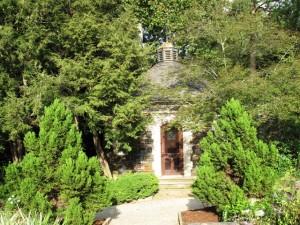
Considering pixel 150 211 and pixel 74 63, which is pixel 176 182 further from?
pixel 74 63

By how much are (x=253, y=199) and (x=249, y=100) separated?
3590mm

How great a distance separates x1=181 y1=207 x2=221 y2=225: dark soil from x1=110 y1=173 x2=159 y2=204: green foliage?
2923 mm

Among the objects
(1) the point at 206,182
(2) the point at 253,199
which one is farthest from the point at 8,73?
(2) the point at 253,199

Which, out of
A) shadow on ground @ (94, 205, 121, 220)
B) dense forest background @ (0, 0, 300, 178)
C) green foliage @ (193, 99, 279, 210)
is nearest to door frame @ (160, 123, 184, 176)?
dense forest background @ (0, 0, 300, 178)

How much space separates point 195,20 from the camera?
11.6 metres

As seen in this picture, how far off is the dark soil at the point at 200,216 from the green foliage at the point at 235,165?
0.57 m

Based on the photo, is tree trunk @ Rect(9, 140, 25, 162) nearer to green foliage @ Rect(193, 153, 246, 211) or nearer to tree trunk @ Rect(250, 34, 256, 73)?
green foliage @ Rect(193, 153, 246, 211)

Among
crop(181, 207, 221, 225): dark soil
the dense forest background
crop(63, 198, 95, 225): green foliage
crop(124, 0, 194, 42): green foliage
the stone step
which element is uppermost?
crop(124, 0, 194, 42): green foliage

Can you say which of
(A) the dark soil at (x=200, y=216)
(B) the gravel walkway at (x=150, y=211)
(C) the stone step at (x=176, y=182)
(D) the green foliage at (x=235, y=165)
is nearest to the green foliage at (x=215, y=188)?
(D) the green foliage at (x=235, y=165)

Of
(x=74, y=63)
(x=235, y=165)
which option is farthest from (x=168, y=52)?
(x=235, y=165)

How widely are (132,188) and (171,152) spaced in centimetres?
379

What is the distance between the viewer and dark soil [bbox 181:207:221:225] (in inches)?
304

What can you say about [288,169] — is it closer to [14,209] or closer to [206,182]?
[206,182]

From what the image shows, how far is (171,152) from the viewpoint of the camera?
47.3 feet
